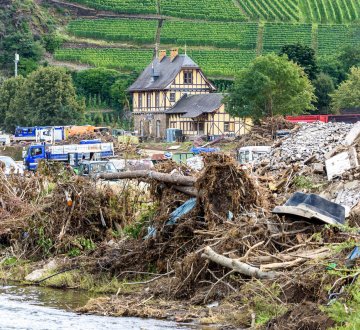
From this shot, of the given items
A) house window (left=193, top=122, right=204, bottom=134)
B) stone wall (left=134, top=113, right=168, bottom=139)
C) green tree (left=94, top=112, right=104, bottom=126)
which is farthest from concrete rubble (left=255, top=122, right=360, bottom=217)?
green tree (left=94, top=112, right=104, bottom=126)

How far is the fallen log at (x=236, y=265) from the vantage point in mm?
16547

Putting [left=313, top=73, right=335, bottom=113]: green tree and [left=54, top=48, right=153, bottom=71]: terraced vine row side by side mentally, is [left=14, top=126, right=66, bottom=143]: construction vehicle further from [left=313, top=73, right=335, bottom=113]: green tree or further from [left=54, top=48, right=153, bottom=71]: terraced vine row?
[left=54, top=48, right=153, bottom=71]: terraced vine row

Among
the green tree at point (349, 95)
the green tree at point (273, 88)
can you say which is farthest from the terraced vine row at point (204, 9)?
the green tree at point (273, 88)

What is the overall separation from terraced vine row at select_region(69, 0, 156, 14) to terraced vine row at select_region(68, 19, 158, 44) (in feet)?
7.74

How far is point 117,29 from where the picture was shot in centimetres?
11388

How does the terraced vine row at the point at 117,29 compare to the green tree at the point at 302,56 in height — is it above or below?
above

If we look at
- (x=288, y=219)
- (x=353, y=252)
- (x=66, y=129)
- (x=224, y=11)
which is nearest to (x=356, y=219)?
(x=288, y=219)

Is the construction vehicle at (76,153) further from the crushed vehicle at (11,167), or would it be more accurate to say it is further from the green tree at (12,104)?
the green tree at (12,104)

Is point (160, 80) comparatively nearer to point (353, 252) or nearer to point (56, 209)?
point (56, 209)

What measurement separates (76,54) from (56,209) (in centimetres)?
8674

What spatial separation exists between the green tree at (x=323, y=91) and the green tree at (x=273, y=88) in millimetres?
17243

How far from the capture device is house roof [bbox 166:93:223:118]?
77000 millimetres

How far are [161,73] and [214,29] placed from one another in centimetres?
2649

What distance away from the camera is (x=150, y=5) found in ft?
394
